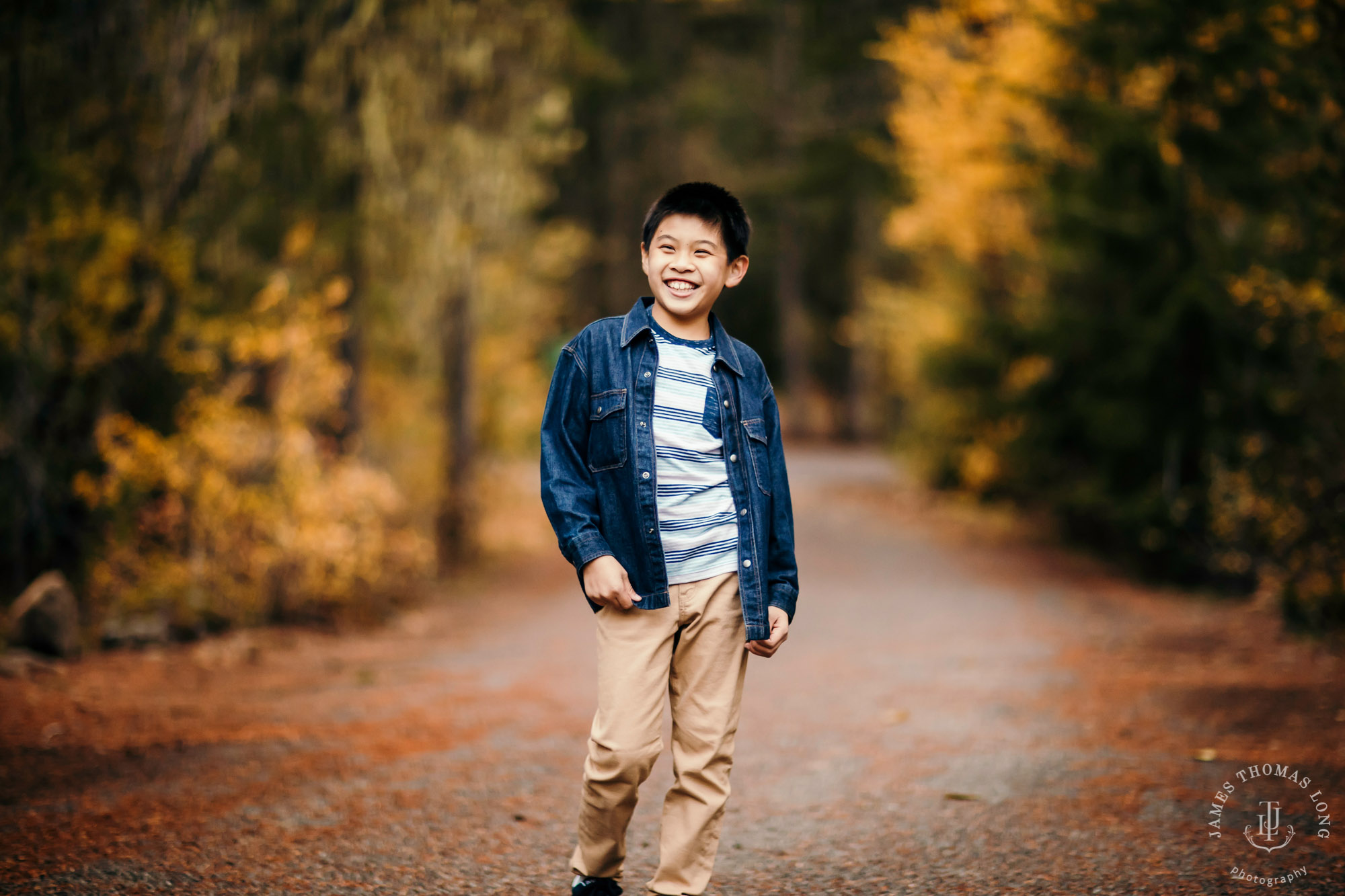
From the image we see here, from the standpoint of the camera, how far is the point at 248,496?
7.80m

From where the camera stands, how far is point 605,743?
305cm

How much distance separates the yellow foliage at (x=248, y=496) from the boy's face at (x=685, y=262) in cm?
525

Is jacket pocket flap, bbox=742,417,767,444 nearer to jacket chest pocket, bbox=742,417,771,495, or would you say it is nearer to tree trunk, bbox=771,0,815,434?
jacket chest pocket, bbox=742,417,771,495

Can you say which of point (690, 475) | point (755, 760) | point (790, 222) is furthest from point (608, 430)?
point (790, 222)

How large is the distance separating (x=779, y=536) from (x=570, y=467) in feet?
2.01

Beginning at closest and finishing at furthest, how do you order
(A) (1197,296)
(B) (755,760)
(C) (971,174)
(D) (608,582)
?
(D) (608,582), (B) (755,760), (A) (1197,296), (C) (971,174)

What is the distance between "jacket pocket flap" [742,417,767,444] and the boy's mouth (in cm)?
39

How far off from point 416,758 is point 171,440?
3.59 m

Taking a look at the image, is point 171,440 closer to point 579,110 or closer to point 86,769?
point 86,769

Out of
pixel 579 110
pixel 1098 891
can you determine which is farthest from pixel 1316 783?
pixel 579 110

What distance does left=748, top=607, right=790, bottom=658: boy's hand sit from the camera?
3.14 m

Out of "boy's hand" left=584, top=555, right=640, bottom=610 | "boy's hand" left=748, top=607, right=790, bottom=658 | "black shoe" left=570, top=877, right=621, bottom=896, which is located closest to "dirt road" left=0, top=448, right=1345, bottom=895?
"black shoe" left=570, top=877, right=621, bottom=896

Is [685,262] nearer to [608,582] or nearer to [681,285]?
[681,285]

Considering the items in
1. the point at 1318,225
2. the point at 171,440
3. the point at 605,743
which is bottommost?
the point at 605,743
